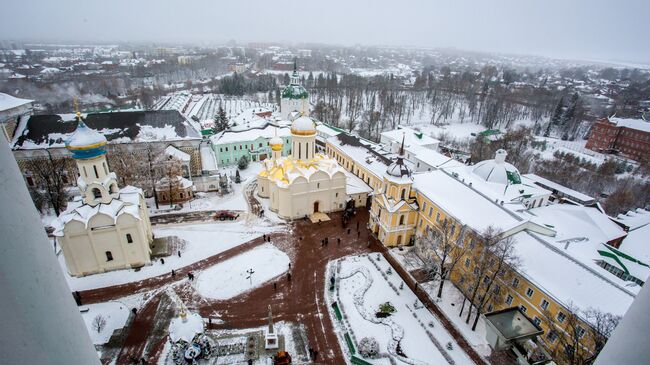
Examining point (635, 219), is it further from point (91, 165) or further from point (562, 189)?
point (91, 165)

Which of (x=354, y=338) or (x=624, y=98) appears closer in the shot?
(x=354, y=338)

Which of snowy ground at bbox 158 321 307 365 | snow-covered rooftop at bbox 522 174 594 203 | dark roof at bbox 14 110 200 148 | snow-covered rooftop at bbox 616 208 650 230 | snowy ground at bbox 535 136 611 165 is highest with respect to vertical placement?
dark roof at bbox 14 110 200 148

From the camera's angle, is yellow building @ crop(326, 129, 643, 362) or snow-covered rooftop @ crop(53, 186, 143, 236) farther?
snow-covered rooftop @ crop(53, 186, 143, 236)

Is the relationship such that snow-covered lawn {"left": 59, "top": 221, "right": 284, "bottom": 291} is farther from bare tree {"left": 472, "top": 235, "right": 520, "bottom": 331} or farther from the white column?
the white column

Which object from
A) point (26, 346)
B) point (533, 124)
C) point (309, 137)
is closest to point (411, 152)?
point (309, 137)

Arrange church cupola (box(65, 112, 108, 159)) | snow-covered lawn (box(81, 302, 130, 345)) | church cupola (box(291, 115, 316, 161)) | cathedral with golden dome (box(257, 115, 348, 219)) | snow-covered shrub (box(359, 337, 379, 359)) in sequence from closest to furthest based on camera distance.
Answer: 1. snow-covered shrub (box(359, 337, 379, 359))
2. snow-covered lawn (box(81, 302, 130, 345))
3. church cupola (box(65, 112, 108, 159))
4. church cupola (box(291, 115, 316, 161))
5. cathedral with golden dome (box(257, 115, 348, 219))

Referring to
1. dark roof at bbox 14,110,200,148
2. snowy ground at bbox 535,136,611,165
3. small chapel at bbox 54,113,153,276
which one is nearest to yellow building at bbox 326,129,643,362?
small chapel at bbox 54,113,153,276

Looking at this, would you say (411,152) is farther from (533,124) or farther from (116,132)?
(533,124)

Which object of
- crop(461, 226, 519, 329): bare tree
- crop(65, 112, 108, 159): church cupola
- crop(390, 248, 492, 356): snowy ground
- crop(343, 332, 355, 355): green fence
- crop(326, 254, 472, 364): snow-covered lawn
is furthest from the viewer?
crop(65, 112, 108, 159): church cupola
